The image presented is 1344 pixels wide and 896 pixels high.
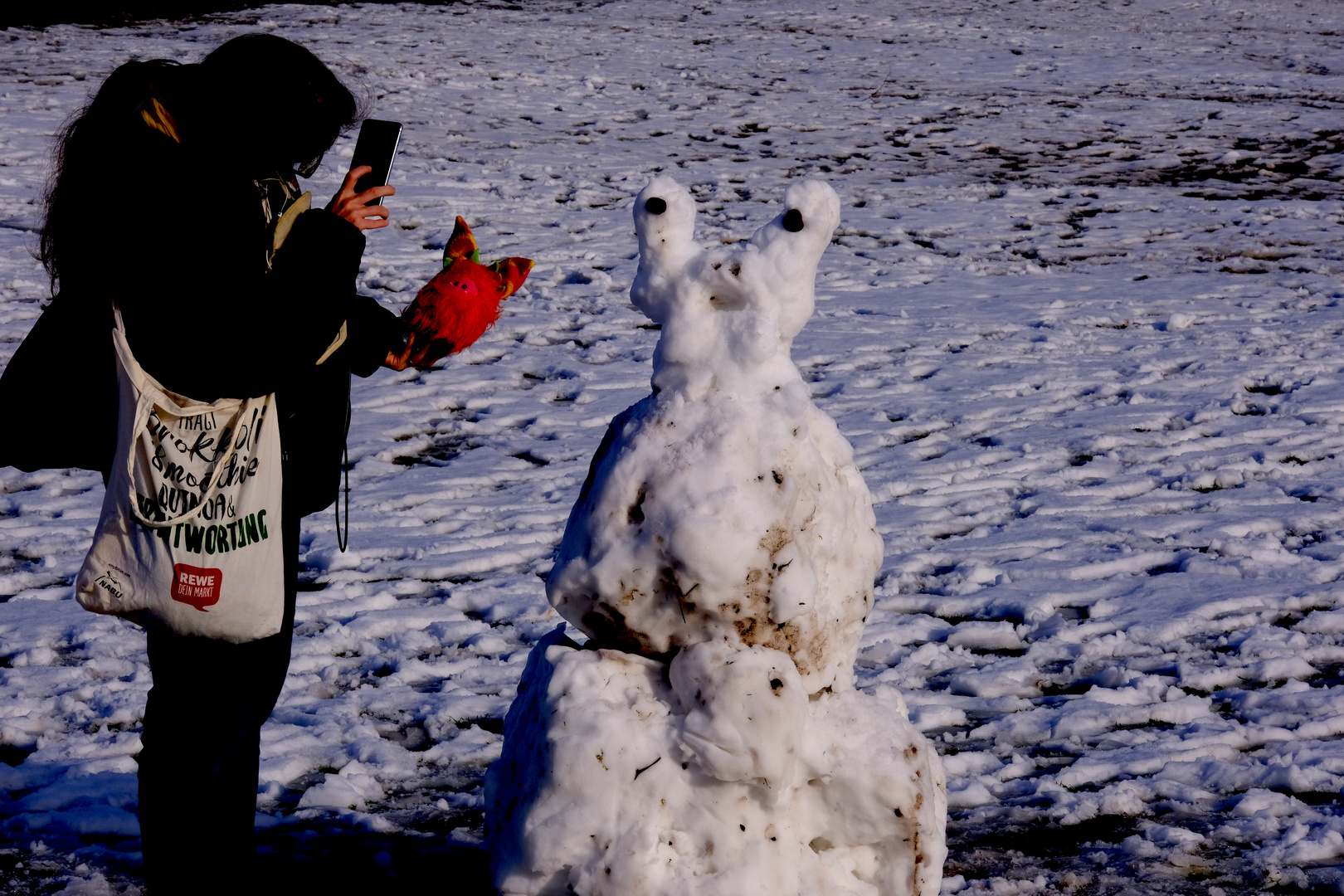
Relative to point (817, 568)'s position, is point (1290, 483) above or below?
below

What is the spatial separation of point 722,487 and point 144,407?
1.02 metres

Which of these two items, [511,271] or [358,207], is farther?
[511,271]

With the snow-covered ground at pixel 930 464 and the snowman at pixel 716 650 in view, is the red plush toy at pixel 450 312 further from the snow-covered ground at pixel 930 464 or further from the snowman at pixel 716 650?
the snow-covered ground at pixel 930 464

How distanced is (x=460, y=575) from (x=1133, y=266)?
5789 millimetres

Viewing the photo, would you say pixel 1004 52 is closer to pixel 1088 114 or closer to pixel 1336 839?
pixel 1088 114

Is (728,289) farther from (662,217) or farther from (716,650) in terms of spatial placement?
(716,650)

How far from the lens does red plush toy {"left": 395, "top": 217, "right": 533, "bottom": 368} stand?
253 cm

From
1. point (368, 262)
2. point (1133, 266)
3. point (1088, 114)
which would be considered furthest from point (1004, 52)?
point (368, 262)

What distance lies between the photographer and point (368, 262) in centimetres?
765

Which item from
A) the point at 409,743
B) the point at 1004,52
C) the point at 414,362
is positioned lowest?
the point at 409,743

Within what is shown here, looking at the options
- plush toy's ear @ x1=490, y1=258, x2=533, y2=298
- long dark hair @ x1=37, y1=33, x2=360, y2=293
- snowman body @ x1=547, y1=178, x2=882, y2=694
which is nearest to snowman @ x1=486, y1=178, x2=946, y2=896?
snowman body @ x1=547, y1=178, x2=882, y2=694

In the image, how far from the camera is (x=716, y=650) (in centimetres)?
210

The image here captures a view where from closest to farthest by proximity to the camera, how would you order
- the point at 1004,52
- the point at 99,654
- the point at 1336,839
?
the point at 1336,839, the point at 99,654, the point at 1004,52

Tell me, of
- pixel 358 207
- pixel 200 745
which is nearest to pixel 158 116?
pixel 358 207
